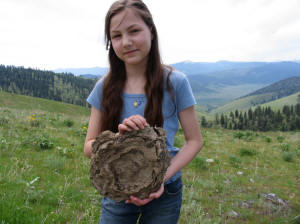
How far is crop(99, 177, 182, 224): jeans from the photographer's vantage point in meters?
2.79

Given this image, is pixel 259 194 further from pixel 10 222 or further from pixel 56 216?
pixel 10 222

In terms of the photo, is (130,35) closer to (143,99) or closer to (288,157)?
(143,99)

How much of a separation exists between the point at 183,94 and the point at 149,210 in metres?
1.56

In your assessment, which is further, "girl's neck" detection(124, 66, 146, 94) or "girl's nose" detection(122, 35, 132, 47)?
"girl's neck" detection(124, 66, 146, 94)

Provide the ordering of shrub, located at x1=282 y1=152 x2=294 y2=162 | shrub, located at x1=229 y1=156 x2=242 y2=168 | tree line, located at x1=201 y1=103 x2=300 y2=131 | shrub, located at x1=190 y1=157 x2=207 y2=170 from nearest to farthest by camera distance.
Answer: shrub, located at x1=190 y1=157 x2=207 y2=170 < shrub, located at x1=229 y1=156 x2=242 y2=168 < shrub, located at x1=282 y1=152 x2=294 y2=162 < tree line, located at x1=201 y1=103 x2=300 y2=131

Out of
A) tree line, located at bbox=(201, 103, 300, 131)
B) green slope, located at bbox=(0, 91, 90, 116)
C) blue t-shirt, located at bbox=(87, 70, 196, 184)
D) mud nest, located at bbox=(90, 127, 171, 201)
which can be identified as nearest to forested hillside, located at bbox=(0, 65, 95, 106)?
green slope, located at bbox=(0, 91, 90, 116)

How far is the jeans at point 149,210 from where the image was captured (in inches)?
110

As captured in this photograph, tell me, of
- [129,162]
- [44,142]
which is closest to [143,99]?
[129,162]

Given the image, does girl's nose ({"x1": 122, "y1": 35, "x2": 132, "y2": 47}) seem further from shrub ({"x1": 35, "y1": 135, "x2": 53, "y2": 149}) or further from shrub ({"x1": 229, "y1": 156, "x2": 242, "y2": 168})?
shrub ({"x1": 229, "y1": 156, "x2": 242, "y2": 168})

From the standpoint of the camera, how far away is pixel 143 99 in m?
2.84

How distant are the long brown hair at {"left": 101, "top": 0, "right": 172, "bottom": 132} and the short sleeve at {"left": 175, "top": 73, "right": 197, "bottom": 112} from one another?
0.14 metres

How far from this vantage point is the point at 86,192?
5.16 m

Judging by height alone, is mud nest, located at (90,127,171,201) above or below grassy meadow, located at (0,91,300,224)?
above

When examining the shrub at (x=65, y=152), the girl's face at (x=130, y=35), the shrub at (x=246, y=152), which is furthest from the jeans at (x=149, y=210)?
the shrub at (x=246, y=152)
